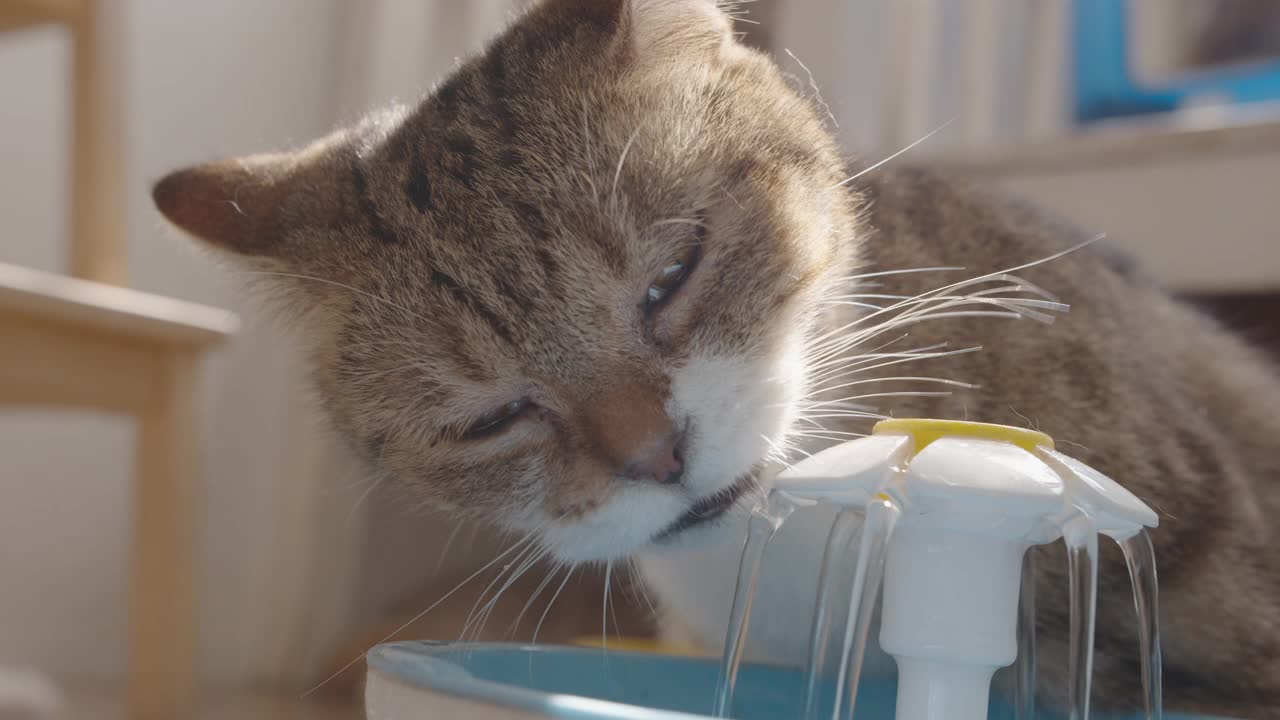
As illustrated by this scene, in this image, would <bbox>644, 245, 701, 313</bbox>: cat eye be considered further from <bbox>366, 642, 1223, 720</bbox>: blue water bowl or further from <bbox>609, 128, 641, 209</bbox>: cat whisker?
<bbox>366, 642, 1223, 720</bbox>: blue water bowl

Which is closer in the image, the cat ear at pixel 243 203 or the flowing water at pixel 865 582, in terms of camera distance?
the flowing water at pixel 865 582

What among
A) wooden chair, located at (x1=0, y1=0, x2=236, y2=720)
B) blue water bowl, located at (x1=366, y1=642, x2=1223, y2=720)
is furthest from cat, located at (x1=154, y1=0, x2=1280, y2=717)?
wooden chair, located at (x1=0, y1=0, x2=236, y2=720)

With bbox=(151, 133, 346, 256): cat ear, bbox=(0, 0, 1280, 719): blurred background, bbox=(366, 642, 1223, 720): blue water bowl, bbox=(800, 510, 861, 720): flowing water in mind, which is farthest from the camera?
bbox=(0, 0, 1280, 719): blurred background

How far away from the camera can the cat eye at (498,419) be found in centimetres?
81

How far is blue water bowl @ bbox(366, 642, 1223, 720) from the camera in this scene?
473 mm

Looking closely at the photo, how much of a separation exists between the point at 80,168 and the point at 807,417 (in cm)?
143

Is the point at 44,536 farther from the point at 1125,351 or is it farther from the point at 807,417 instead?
the point at 1125,351

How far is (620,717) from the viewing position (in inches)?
17.6

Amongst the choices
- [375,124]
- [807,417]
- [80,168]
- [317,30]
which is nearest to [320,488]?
[80,168]

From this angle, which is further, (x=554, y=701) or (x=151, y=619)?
(x=151, y=619)

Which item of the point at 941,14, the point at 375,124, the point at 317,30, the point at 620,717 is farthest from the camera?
the point at 317,30

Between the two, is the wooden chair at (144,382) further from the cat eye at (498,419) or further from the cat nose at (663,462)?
the cat nose at (663,462)

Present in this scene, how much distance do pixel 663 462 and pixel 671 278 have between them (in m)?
0.14

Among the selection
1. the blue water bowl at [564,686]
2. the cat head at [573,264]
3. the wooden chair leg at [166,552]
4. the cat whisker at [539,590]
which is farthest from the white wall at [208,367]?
the blue water bowl at [564,686]
